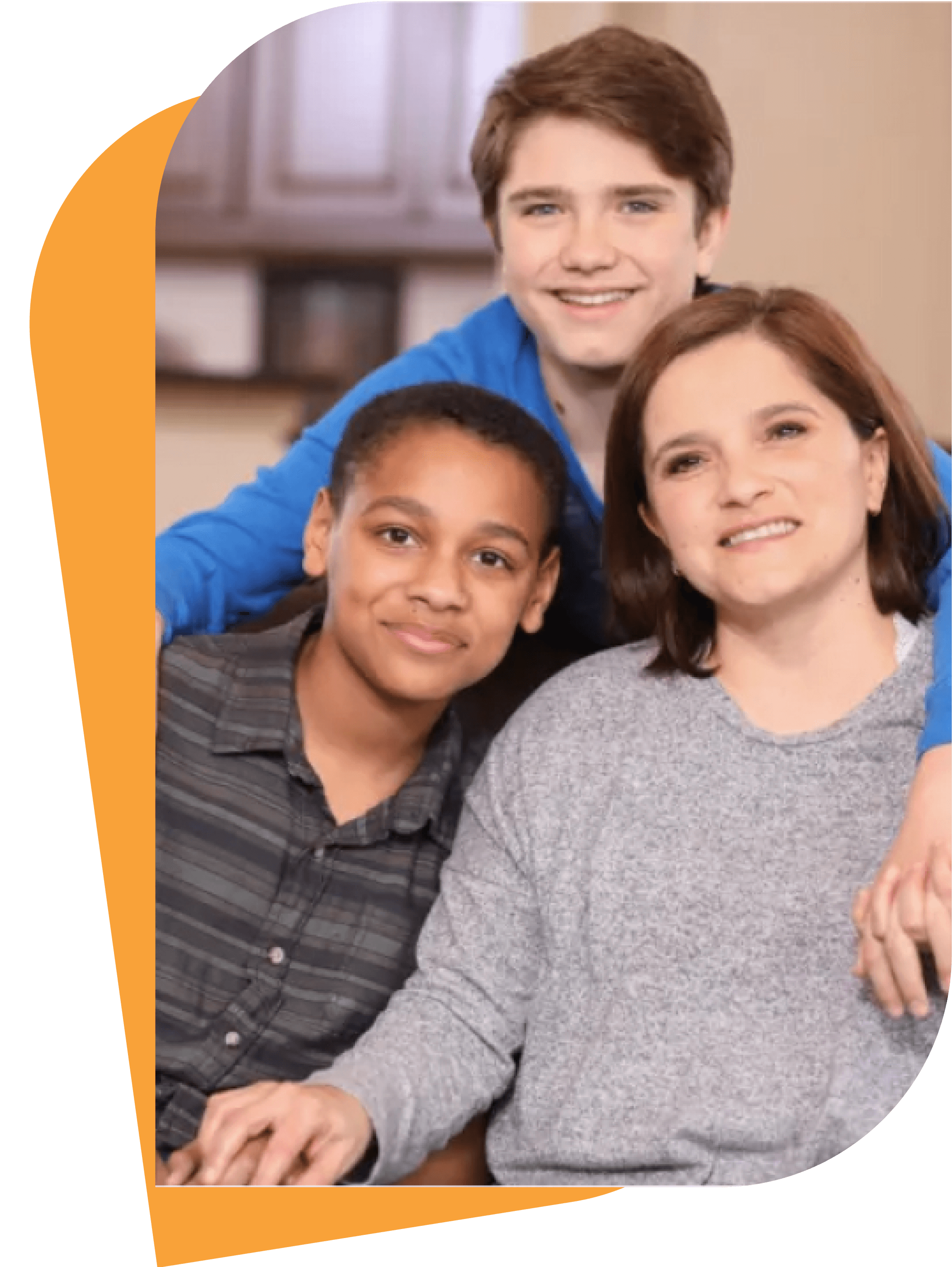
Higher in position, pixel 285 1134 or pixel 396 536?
pixel 396 536

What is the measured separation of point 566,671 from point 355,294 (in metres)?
0.27

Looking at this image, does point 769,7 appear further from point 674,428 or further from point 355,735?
point 355,735

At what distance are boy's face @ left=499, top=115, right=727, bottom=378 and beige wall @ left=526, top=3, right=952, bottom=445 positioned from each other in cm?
6

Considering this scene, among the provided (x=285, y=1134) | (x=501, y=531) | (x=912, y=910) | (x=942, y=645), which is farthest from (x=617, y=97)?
(x=285, y=1134)

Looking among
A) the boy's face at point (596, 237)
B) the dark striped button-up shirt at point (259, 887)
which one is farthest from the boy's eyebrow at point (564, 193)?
the dark striped button-up shirt at point (259, 887)

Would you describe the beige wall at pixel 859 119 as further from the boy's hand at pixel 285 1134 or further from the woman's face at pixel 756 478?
the boy's hand at pixel 285 1134

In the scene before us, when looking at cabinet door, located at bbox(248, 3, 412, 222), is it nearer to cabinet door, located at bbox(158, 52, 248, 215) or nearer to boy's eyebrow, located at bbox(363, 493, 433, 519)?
cabinet door, located at bbox(158, 52, 248, 215)

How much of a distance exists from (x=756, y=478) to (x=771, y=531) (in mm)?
32

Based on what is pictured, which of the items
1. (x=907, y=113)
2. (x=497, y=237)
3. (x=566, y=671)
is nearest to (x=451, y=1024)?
(x=566, y=671)

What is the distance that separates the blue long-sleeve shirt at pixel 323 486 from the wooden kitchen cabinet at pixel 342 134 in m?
0.09

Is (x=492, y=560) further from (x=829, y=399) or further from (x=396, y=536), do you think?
(x=829, y=399)

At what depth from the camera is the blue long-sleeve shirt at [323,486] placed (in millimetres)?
1225

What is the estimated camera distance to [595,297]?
1.25 meters

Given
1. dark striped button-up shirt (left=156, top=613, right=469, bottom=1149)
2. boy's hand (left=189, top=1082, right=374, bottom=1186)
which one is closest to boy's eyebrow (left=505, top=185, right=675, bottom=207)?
dark striped button-up shirt (left=156, top=613, right=469, bottom=1149)
